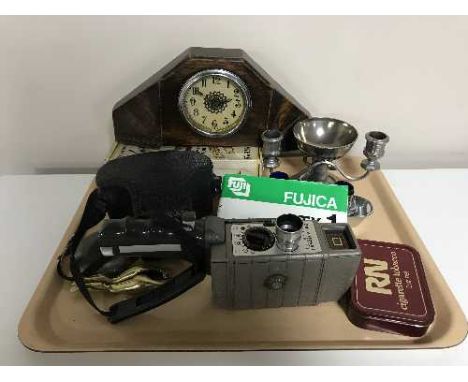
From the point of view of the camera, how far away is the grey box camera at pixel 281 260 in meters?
0.56

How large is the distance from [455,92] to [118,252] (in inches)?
35.6

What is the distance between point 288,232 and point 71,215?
56 centimetres

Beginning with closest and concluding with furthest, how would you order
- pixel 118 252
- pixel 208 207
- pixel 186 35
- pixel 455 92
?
pixel 118 252, pixel 208 207, pixel 186 35, pixel 455 92

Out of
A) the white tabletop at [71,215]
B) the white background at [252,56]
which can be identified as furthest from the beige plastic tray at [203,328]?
A: the white background at [252,56]

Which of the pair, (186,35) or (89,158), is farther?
(89,158)

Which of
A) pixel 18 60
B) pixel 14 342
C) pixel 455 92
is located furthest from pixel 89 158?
pixel 455 92

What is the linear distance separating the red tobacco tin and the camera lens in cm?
16

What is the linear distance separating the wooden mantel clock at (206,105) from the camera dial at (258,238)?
1.24 feet

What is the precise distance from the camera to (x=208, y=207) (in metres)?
0.79

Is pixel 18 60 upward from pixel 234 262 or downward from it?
upward

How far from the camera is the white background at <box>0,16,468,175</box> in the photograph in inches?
35.4

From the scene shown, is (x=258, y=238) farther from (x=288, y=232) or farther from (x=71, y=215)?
(x=71, y=215)

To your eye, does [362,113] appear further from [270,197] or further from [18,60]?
[18,60]

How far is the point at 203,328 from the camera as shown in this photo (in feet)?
2.07
